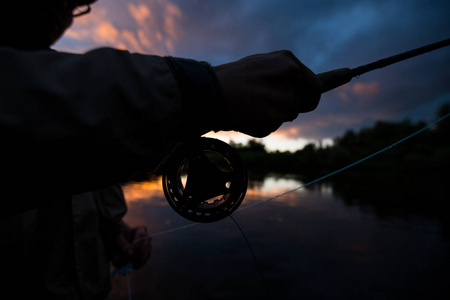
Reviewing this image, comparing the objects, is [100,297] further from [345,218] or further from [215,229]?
[345,218]

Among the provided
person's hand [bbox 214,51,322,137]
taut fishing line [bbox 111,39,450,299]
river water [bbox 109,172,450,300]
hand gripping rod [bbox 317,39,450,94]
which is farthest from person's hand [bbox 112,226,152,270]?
hand gripping rod [bbox 317,39,450,94]

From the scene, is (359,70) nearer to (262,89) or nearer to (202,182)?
(262,89)

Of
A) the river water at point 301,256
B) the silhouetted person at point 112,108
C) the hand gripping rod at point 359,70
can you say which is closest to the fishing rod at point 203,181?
the silhouetted person at point 112,108

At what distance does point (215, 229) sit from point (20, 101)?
6.25 m

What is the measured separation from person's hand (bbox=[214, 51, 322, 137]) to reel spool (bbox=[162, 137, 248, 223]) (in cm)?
15

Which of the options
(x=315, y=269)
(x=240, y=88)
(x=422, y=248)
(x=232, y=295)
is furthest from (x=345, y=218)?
(x=240, y=88)

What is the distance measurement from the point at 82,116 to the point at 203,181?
0.47m

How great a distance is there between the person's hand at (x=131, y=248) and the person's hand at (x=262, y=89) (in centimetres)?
260

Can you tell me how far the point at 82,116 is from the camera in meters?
0.59

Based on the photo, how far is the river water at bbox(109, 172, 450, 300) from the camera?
3.94 meters

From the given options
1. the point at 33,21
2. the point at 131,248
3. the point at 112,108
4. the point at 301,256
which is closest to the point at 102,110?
the point at 112,108

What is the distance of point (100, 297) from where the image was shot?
2295mm

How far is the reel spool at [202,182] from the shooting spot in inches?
35.0

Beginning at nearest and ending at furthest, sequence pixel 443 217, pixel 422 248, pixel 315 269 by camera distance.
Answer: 1. pixel 315 269
2. pixel 422 248
3. pixel 443 217
